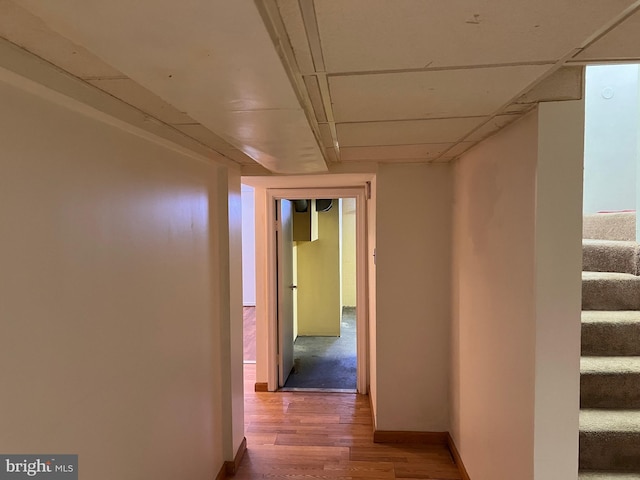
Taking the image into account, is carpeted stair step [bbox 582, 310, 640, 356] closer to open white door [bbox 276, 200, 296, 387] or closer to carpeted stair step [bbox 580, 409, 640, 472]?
carpeted stair step [bbox 580, 409, 640, 472]

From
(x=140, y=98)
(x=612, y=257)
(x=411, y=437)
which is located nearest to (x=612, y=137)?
(x=612, y=257)

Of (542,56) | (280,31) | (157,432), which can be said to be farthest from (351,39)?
(157,432)

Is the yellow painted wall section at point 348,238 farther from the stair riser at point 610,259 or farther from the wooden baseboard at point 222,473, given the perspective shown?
the wooden baseboard at point 222,473

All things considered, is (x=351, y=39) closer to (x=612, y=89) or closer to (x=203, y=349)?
(x=203, y=349)

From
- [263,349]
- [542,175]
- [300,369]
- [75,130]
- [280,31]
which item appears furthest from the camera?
[300,369]

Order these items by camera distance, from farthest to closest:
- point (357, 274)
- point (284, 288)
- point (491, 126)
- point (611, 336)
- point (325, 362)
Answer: point (325, 362)
point (284, 288)
point (357, 274)
point (611, 336)
point (491, 126)

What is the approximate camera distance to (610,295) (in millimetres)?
2473

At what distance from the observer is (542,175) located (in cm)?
145

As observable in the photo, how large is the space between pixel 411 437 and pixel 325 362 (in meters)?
2.00

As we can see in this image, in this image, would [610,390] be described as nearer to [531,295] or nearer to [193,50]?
[531,295]

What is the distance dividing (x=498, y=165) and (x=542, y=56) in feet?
3.17

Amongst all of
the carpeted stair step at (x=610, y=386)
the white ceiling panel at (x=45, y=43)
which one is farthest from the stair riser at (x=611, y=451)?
the white ceiling panel at (x=45, y=43)

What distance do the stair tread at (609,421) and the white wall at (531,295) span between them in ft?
1.50

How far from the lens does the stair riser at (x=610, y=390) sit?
2.06 m
